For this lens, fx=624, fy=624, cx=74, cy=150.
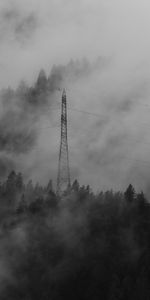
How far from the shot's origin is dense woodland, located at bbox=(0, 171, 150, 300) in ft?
370

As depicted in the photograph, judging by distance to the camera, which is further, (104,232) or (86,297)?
(104,232)

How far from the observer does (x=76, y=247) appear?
12225 cm

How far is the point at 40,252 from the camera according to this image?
123250mm

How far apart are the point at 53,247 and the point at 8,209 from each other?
81.4 feet

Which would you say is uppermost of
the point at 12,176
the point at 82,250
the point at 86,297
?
the point at 12,176

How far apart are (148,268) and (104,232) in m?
13.6

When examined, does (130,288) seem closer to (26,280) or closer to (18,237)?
(26,280)

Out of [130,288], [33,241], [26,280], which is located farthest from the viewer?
[33,241]

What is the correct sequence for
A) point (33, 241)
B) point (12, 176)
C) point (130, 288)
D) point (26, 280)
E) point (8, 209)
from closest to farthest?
point (130, 288) < point (26, 280) < point (33, 241) < point (8, 209) < point (12, 176)

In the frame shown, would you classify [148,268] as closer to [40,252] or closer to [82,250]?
[82,250]

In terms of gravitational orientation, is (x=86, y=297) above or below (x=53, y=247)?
below

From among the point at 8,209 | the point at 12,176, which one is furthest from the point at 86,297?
the point at 12,176

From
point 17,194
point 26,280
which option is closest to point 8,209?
point 17,194

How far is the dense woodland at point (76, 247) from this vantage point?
370 ft
